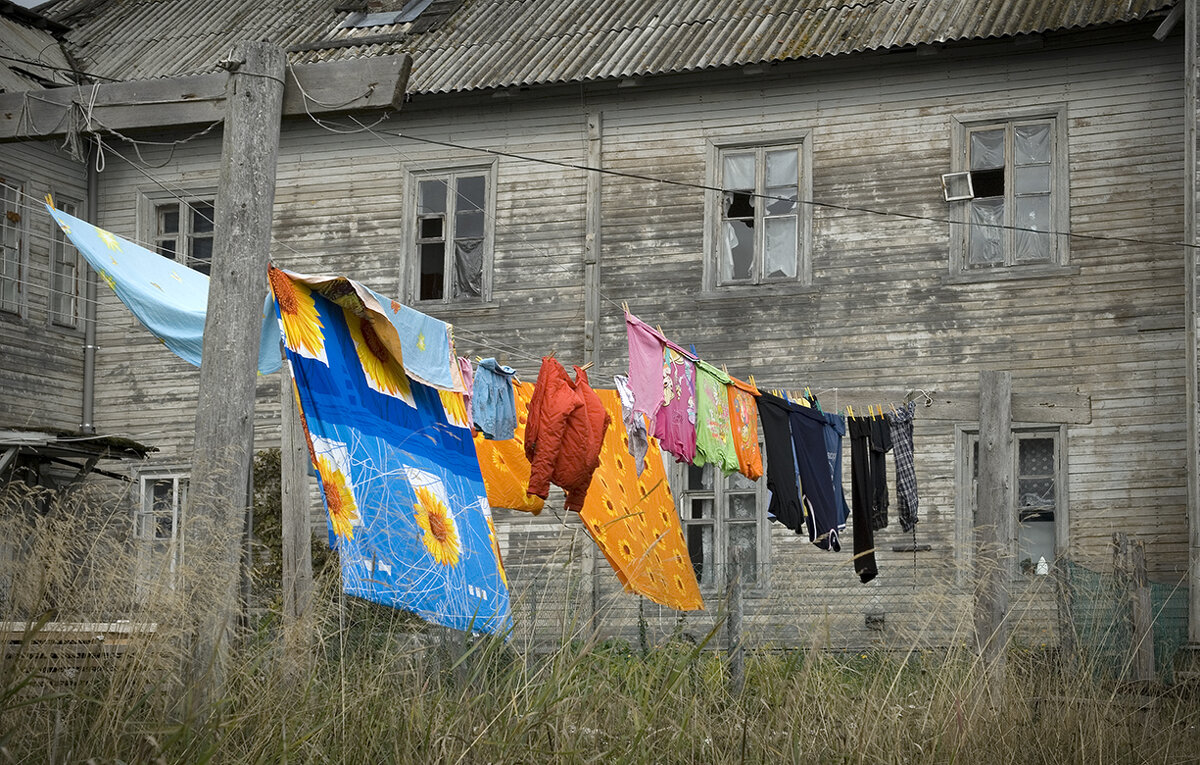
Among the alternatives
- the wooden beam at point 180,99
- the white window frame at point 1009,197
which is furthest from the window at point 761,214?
the wooden beam at point 180,99

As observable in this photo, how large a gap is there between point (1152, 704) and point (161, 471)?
462 inches

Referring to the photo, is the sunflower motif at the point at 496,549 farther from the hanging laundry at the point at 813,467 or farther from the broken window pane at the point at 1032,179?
the broken window pane at the point at 1032,179

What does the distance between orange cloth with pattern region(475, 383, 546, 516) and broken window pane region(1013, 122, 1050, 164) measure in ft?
20.2

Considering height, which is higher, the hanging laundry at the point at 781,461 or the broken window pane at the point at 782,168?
the broken window pane at the point at 782,168

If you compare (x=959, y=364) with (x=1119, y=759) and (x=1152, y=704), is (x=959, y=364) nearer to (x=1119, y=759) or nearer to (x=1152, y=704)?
(x=1152, y=704)

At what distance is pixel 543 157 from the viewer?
15242 millimetres

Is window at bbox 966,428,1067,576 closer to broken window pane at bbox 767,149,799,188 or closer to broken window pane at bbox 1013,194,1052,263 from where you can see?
broken window pane at bbox 1013,194,1052,263

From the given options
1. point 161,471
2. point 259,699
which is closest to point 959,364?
point 161,471

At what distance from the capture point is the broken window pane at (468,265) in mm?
15359

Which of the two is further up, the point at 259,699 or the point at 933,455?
the point at 933,455

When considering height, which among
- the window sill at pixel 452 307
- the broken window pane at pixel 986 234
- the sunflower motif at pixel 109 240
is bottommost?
the sunflower motif at pixel 109 240

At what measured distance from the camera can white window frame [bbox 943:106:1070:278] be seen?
13492 mm

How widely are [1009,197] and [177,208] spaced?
30.3ft

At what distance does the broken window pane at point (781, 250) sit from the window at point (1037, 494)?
2.67 metres
